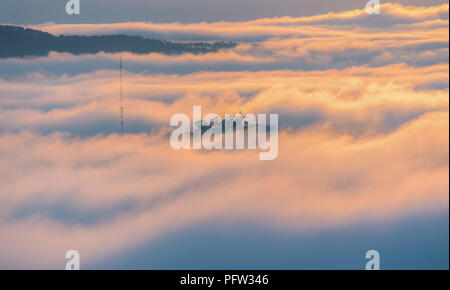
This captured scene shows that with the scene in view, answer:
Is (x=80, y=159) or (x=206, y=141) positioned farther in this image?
(x=206, y=141)

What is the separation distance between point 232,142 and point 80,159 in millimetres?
21291

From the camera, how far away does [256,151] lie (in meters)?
89.6

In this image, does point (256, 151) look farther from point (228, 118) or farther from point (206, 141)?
point (228, 118)

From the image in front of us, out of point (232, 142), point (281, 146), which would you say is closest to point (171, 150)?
point (232, 142)

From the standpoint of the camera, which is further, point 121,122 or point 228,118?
point 121,122

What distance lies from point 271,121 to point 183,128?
54.7 feet

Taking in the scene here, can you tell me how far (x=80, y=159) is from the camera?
7650 cm
